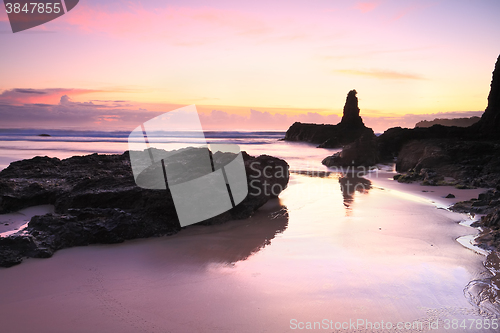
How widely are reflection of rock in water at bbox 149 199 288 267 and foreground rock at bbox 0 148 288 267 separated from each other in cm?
21

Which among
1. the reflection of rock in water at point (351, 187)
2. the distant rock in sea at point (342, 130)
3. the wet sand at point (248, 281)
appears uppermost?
the distant rock in sea at point (342, 130)

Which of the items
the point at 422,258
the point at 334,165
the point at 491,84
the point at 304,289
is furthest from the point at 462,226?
the point at 491,84

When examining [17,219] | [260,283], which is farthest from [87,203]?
[260,283]

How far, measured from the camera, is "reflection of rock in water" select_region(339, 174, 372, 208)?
281 inches

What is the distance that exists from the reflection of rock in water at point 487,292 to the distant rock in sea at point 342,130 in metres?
28.9

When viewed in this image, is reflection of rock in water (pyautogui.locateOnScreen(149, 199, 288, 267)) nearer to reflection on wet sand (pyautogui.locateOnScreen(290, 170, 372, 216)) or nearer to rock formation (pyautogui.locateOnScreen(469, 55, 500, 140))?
reflection on wet sand (pyautogui.locateOnScreen(290, 170, 372, 216))

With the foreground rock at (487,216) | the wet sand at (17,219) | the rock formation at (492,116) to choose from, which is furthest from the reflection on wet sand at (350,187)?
the rock formation at (492,116)

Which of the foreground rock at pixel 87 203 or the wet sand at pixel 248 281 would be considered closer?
the wet sand at pixel 248 281

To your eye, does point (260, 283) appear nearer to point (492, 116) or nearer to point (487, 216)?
point (487, 216)

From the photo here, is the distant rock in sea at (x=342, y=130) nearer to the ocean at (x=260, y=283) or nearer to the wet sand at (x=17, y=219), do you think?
the ocean at (x=260, y=283)

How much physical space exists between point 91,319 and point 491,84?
77.0 ft

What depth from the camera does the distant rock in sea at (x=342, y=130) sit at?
36638mm

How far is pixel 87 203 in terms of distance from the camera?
4.38 metres

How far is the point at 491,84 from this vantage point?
61.0ft
